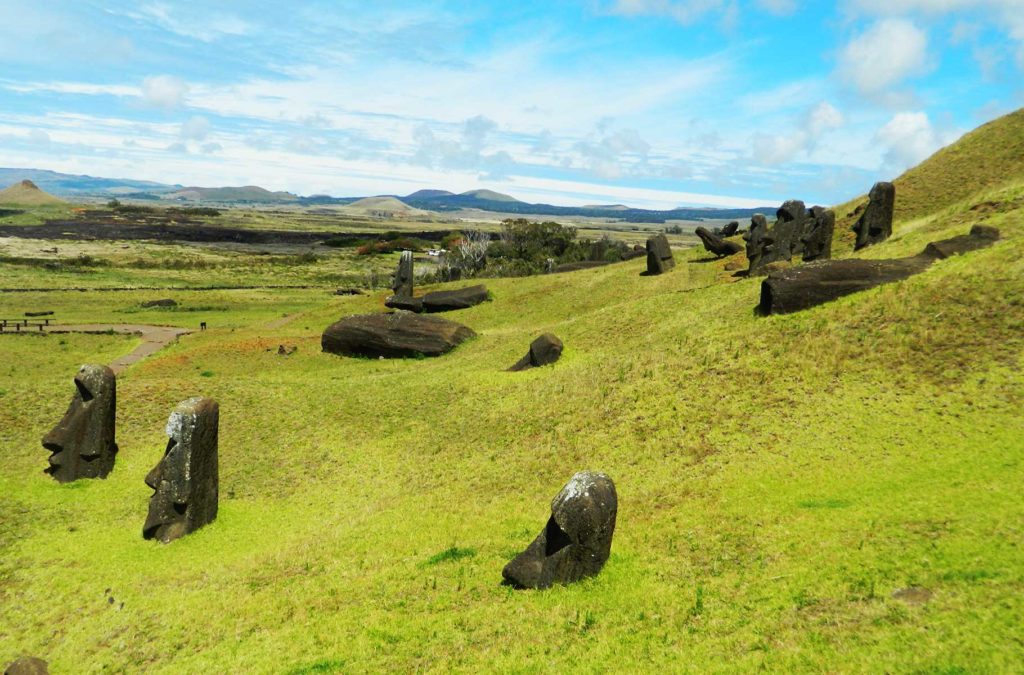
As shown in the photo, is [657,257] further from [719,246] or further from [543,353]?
[543,353]

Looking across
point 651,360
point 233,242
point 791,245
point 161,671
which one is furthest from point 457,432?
point 233,242

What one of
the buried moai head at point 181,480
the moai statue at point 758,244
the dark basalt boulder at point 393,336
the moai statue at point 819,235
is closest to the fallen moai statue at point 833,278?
the moai statue at point 819,235

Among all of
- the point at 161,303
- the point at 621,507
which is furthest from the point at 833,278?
the point at 161,303

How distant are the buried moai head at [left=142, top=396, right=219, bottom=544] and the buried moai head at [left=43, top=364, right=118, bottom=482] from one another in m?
5.12

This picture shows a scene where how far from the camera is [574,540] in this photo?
14695mm

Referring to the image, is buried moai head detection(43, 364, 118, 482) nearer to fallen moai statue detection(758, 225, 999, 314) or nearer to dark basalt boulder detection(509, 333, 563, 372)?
dark basalt boulder detection(509, 333, 563, 372)

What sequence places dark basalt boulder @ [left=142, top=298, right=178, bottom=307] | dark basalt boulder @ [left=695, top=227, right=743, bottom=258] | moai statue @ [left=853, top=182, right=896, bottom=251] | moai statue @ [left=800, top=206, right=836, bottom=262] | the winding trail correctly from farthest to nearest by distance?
dark basalt boulder @ [left=142, top=298, right=178, bottom=307] → dark basalt boulder @ [left=695, top=227, right=743, bottom=258] → the winding trail → moai statue @ [left=853, top=182, right=896, bottom=251] → moai statue @ [left=800, top=206, right=836, bottom=262]

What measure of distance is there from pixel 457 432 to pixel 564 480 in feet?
20.6

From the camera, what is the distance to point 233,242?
186000 mm

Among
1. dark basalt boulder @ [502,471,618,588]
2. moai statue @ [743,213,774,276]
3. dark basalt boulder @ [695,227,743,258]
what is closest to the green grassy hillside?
dark basalt boulder @ [502,471,618,588]

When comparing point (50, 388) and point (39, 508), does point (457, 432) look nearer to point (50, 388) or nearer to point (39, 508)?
point (39, 508)

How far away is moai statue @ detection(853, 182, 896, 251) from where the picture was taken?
41.6m

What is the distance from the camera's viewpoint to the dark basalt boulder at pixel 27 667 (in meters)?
12.0

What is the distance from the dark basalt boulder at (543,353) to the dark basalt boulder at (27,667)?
23.4m
